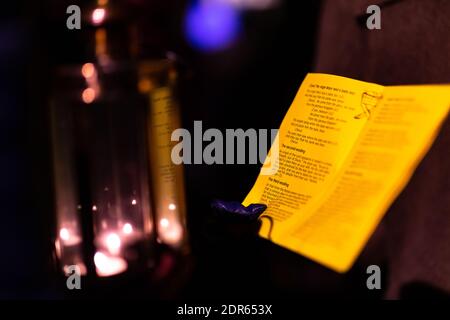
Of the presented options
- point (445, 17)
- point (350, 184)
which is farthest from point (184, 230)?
point (445, 17)

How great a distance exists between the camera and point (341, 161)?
1.76 feet

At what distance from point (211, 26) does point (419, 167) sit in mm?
447

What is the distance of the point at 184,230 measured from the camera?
596mm

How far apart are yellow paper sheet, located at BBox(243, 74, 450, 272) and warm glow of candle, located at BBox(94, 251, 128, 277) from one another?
0.55ft

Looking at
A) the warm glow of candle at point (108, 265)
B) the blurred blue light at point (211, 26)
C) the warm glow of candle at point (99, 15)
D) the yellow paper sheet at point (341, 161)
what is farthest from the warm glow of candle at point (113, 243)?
the blurred blue light at point (211, 26)

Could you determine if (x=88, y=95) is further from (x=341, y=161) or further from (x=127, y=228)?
(x=341, y=161)

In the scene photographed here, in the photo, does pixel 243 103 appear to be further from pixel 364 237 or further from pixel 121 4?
pixel 364 237

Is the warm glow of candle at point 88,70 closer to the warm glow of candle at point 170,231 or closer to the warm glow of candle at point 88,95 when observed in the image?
the warm glow of candle at point 88,95

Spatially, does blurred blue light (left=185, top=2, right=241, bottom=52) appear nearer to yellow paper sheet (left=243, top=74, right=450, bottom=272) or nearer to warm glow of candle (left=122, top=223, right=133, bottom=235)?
yellow paper sheet (left=243, top=74, right=450, bottom=272)

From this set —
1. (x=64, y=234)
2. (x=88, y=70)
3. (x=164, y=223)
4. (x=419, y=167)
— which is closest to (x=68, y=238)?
(x=64, y=234)

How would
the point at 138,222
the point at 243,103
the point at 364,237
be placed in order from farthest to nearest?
the point at 243,103 < the point at 138,222 < the point at 364,237

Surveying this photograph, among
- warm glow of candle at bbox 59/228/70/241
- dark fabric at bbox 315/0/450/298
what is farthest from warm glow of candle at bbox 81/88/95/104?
dark fabric at bbox 315/0/450/298

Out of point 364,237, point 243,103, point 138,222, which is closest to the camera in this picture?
point 364,237
